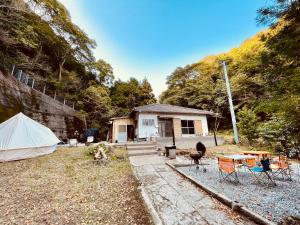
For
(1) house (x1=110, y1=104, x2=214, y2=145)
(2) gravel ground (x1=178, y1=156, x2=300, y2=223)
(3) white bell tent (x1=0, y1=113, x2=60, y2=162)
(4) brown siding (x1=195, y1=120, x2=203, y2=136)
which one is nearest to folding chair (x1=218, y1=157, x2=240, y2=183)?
(2) gravel ground (x1=178, y1=156, x2=300, y2=223)

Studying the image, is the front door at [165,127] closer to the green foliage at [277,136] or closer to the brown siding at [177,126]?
the brown siding at [177,126]

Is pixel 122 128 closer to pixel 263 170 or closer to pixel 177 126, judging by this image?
pixel 177 126

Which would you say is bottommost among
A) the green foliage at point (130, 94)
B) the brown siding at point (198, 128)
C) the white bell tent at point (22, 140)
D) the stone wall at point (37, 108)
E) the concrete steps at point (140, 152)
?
the concrete steps at point (140, 152)

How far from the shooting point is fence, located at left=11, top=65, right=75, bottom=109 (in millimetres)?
13427

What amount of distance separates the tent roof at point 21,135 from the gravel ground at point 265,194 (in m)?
9.13

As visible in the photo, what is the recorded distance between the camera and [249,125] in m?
13.5

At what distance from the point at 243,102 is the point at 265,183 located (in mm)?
17098

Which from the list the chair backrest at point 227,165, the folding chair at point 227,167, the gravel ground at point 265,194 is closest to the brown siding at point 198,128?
the gravel ground at point 265,194

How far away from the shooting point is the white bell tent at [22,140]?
7902 millimetres

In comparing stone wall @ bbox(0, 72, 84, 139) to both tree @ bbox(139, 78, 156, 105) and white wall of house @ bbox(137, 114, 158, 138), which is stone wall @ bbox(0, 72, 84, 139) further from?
tree @ bbox(139, 78, 156, 105)

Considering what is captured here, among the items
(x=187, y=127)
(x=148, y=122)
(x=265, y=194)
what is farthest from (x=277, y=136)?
(x=148, y=122)

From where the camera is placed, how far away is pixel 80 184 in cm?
498

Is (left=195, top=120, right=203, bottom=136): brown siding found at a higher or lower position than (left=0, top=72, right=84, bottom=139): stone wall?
lower

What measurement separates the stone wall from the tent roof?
2029 mm
